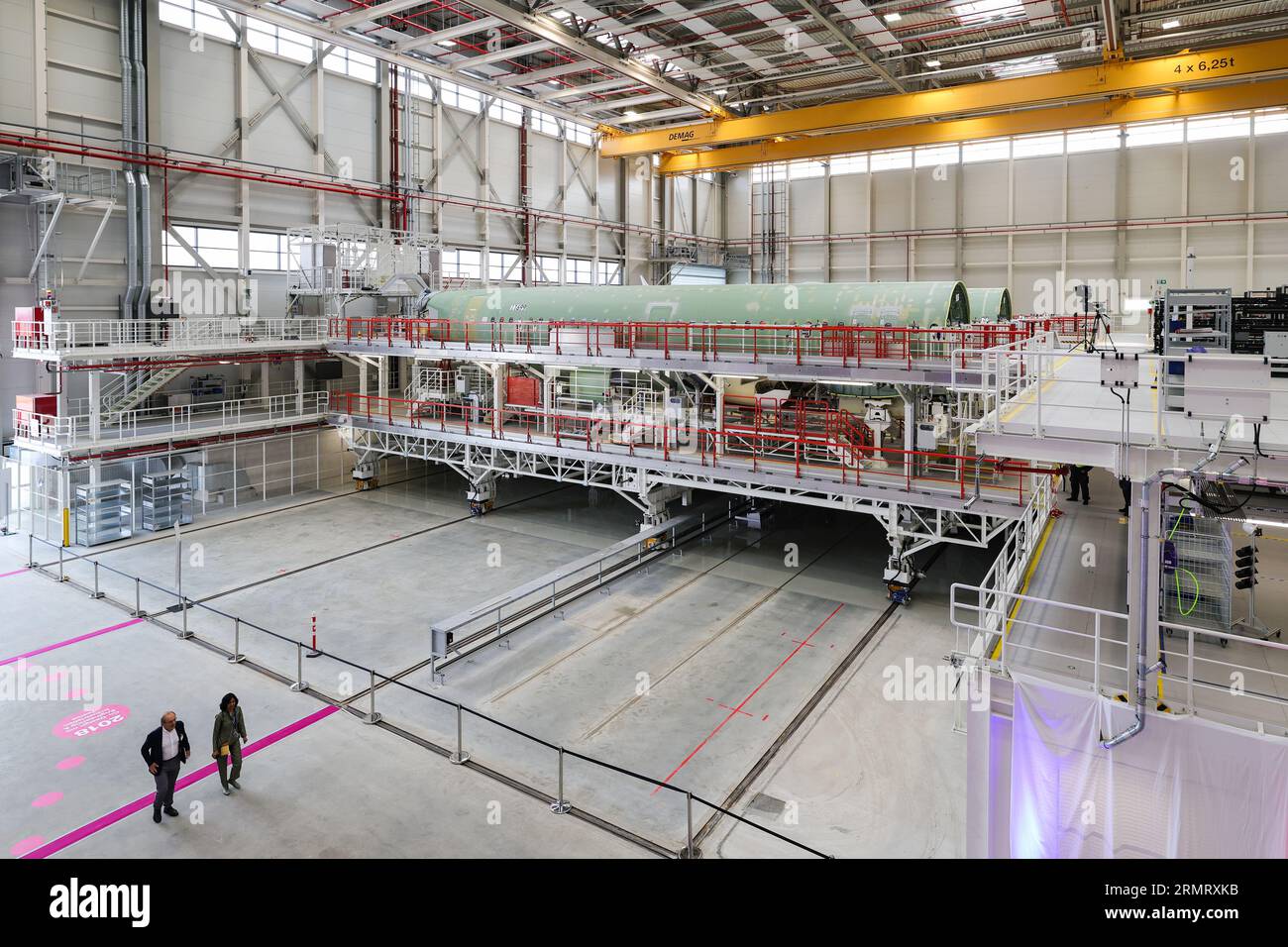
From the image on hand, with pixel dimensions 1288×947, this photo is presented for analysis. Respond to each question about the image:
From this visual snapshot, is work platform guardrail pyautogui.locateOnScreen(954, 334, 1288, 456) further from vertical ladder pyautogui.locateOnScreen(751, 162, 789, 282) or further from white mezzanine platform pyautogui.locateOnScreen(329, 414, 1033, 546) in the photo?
vertical ladder pyautogui.locateOnScreen(751, 162, 789, 282)

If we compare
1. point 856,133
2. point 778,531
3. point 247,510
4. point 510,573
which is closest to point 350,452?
point 247,510

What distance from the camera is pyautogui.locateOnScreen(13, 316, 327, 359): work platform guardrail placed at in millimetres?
21516

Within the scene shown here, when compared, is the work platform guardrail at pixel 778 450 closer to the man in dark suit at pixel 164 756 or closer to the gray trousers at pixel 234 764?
the gray trousers at pixel 234 764

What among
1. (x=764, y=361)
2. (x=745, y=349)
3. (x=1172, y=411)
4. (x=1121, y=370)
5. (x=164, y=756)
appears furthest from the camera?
(x=745, y=349)

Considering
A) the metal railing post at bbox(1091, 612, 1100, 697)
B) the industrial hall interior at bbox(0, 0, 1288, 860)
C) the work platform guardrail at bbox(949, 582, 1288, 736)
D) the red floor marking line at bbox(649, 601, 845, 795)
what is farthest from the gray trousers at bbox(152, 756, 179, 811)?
the metal railing post at bbox(1091, 612, 1100, 697)

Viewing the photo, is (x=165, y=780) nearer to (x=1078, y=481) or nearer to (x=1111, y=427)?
(x=1111, y=427)

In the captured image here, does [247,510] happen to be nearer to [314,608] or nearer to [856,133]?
[314,608]

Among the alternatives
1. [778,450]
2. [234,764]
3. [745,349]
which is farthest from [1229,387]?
[745,349]

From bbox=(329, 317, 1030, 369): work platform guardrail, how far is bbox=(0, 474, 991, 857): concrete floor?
17.7 ft

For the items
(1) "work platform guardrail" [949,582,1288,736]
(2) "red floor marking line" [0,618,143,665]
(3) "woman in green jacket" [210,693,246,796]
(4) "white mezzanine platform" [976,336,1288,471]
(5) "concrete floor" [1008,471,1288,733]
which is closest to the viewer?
(1) "work platform guardrail" [949,582,1288,736]

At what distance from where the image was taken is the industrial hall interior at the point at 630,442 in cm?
855

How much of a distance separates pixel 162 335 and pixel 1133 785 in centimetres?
2774

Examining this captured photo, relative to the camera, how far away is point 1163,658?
7.95 meters
